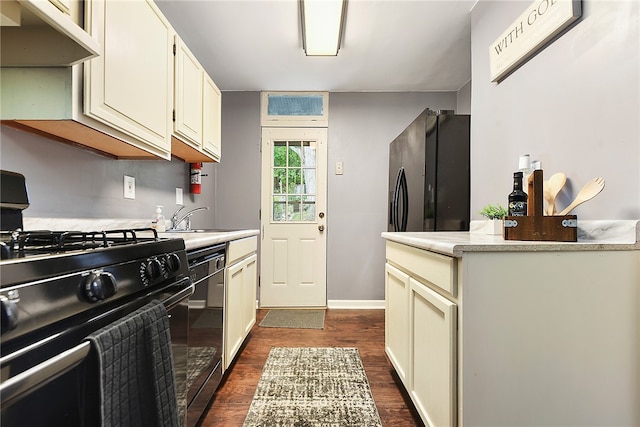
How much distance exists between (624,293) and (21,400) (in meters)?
1.45

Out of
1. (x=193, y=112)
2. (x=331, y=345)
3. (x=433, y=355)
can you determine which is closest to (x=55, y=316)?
(x=433, y=355)

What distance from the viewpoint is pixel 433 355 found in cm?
114

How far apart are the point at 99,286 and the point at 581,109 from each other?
1678 millimetres

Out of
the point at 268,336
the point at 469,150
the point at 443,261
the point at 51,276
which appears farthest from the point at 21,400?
the point at 469,150

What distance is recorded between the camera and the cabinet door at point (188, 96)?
5.77ft

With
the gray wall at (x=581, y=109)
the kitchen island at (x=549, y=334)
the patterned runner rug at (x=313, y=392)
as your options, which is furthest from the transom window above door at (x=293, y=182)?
the kitchen island at (x=549, y=334)

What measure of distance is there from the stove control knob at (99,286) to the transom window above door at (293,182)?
9.09ft

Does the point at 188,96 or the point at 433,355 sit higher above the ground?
the point at 188,96

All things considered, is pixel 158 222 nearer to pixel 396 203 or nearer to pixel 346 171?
pixel 396 203

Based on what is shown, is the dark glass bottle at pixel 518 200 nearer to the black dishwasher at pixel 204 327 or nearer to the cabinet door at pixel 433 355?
A: the cabinet door at pixel 433 355

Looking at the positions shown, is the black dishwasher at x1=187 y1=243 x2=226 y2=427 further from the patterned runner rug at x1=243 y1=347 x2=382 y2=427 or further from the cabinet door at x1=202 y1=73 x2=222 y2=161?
the cabinet door at x1=202 y1=73 x2=222 y2=161

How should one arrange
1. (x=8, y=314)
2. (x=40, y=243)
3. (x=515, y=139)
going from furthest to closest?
(x=515, y=139) → (x=40, y=243) → (x=8, y=314)

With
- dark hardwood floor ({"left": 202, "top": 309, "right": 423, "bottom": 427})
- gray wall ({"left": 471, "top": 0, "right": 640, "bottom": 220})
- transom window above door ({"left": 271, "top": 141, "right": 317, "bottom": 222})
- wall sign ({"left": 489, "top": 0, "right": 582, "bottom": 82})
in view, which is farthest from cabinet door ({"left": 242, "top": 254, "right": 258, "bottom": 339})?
wall sign ({"left": 489, "top": 0, "right": 582, "bottom": 82})

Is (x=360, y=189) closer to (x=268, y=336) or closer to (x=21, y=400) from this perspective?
(x=268, y=336)
